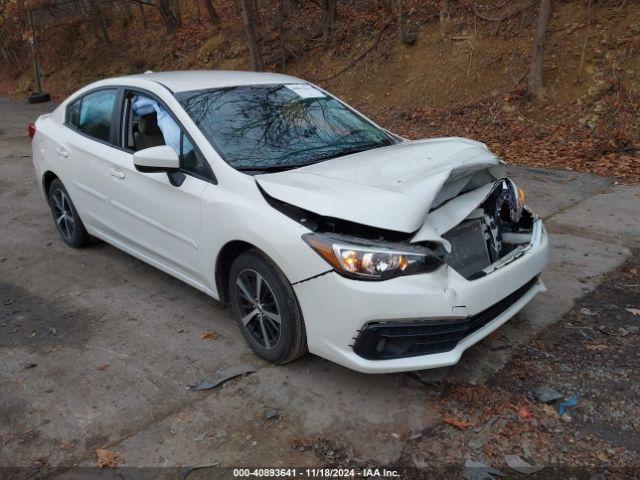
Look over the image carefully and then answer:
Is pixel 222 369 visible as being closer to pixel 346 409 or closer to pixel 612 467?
pixel 346 409

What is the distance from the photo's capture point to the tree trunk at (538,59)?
908 centimetres

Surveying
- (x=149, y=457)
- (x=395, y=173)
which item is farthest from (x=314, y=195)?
(x=149, y=457)

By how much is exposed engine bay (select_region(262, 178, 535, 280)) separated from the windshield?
23.5 inches

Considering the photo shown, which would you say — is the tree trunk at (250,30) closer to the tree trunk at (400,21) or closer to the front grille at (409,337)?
the tree trunk at (400,21)

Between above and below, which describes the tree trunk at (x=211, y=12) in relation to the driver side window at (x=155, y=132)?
above

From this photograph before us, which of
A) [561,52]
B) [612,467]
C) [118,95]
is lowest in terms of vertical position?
[612,467]

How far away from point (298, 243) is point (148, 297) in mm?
2054

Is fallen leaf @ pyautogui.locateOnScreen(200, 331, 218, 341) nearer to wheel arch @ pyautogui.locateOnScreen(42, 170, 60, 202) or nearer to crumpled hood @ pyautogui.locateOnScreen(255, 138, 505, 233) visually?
crumpled hood @ pyautogui.locateOnScreen(255, 138, 505, 233)

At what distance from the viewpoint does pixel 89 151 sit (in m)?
4.98

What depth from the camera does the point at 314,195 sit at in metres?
3.25

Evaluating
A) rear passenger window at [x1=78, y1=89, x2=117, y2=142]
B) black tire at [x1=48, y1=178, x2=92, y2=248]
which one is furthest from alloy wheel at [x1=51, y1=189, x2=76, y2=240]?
rear passenger window at [x1=78, y1=89, x2=117, y2=142]

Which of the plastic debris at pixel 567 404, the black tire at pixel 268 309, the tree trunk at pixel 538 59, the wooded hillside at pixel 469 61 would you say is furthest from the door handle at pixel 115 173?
the tree trunk at pixel 538 59

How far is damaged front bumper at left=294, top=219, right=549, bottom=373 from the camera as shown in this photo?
3.00 metres

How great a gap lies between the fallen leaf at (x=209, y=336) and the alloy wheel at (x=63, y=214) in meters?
2.30
